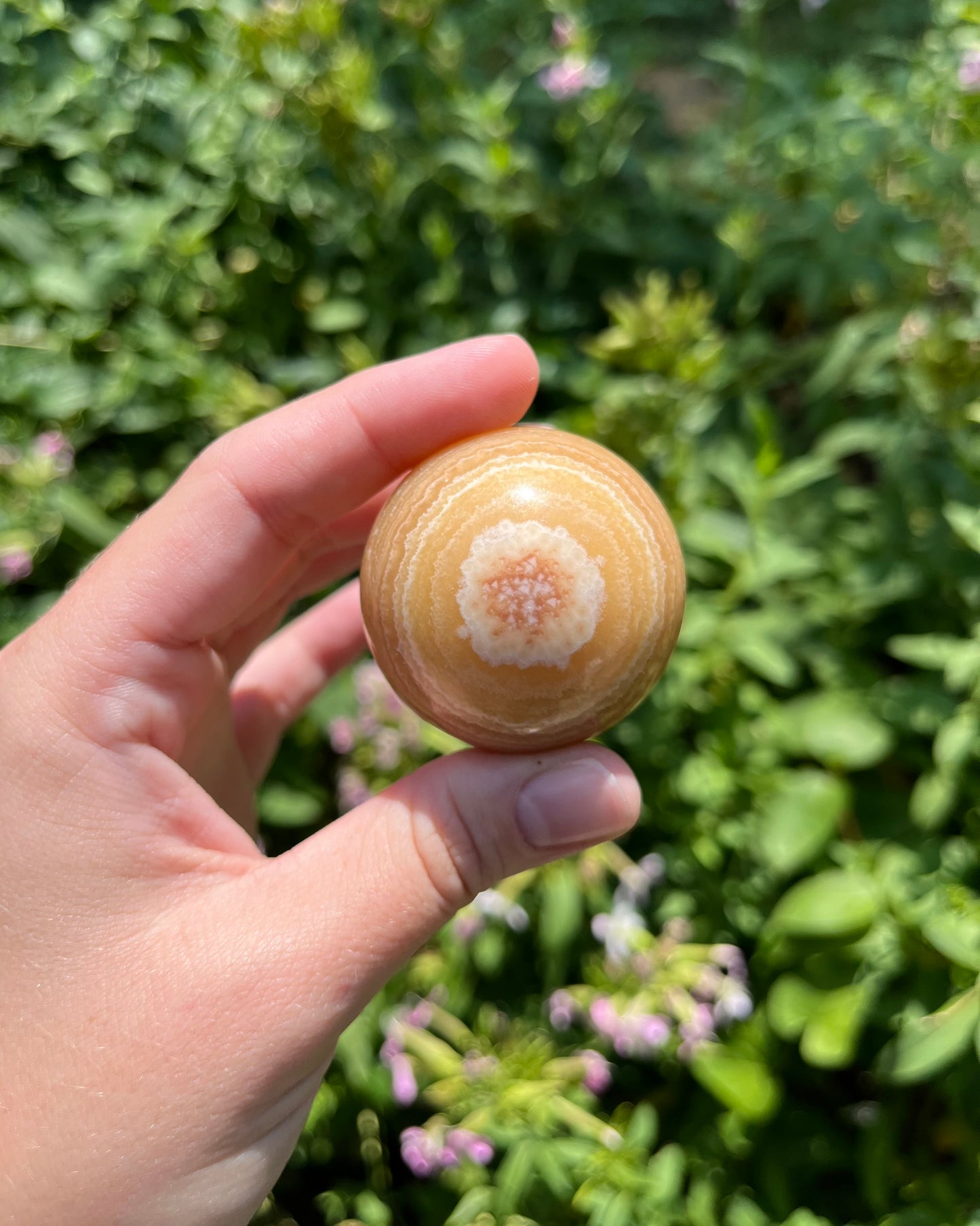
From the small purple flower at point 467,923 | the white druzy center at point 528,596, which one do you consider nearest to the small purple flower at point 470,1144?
the small purple flower at point 467,923

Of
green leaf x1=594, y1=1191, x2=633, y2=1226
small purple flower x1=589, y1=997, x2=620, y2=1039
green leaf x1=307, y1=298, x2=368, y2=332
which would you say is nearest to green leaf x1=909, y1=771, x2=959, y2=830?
small purple flower x1=589, y1=997, x2=620, y2=1039

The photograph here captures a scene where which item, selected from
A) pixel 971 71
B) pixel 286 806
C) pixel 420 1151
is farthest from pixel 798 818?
pixel 971 71

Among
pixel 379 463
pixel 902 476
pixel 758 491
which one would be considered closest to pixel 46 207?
pixel 379 463

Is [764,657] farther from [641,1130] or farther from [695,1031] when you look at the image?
[641,1130]

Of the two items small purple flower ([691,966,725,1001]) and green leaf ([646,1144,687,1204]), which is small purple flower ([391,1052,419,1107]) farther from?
small purple flower ([691,966,725,1001])

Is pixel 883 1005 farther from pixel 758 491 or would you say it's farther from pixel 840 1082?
pixel 758 491

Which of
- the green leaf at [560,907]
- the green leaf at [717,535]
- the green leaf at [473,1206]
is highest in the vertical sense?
the green leaf at [717,535]

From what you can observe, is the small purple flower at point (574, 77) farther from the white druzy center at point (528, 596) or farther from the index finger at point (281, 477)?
the white druzy center at point (528, 596)
